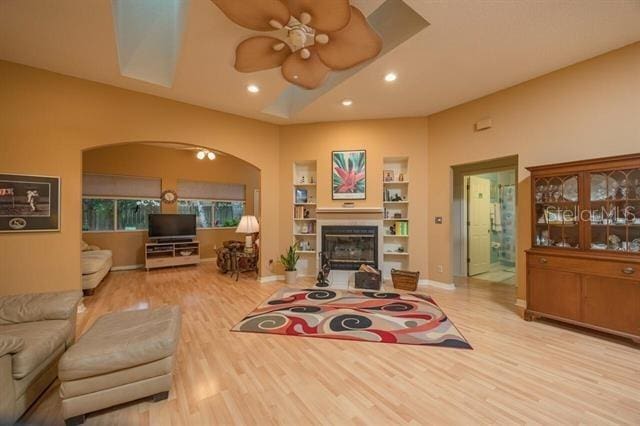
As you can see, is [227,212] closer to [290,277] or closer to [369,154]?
[290,277]

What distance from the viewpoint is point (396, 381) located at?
2100mm

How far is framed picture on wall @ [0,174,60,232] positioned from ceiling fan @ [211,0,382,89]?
2927mm

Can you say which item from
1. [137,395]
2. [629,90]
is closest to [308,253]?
[137,395]

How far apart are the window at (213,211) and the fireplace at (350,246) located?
13.6ft

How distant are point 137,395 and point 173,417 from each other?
1.01 feet

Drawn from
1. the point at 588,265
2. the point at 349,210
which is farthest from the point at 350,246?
the point at 588,265

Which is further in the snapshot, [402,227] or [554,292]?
[402,227]

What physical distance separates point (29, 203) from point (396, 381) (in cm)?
452

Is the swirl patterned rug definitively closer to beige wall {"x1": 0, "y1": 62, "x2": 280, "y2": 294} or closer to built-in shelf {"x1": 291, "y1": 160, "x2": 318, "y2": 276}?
built-in shelf {"x1": 291, "y1": 160, "x2": 318, "y2": 276}

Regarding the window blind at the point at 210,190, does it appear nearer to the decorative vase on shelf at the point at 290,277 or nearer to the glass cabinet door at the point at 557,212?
the decorative vase on shelf at the point at 290,277

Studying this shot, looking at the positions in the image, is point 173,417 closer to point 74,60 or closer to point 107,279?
point 74,60

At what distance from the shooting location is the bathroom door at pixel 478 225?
5.72 meters

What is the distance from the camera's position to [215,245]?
782 centimetres

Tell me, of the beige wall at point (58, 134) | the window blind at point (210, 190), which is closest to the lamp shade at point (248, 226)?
the beige wall at point (58, 134)
